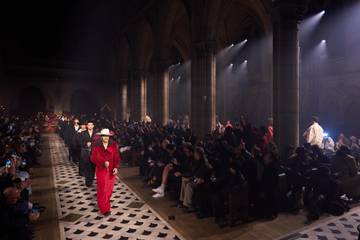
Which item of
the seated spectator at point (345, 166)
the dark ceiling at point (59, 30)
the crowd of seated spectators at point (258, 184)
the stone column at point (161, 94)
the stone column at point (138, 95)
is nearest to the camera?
the crowd of seated spectators at point (258, 184)

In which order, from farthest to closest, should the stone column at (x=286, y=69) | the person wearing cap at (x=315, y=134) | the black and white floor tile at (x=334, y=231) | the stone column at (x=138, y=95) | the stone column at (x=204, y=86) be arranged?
1. the stone column at (x=138, y=95)
2. the stone column at (x=204, y=86)
3. the person wearing cap at (x=315, y=134)
4. the stone column at (x=286, y=69)
5. the black and white floor tile at (x=334, y=231)

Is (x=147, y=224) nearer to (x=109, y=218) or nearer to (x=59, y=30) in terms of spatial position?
(x=109, y=218)

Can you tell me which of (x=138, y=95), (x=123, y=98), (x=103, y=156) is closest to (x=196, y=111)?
(x=103, y=156)

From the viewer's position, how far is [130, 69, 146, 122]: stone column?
23.6 metres

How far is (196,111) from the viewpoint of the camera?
13961 mm

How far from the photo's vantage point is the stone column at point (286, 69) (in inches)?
324

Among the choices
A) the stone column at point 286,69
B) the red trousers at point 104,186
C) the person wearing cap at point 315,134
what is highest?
the stone column at point 286,69

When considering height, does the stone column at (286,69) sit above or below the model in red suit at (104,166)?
above

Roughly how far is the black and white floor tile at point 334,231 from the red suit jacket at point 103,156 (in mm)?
3891

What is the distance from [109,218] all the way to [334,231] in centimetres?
465

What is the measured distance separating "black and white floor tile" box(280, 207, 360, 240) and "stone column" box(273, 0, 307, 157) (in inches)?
112

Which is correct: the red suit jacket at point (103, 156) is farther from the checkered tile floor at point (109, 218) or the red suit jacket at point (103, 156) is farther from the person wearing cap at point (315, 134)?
the person wearing cap at point (315, 134)

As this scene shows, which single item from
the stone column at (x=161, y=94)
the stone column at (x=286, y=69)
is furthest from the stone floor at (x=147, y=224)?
the stone column at (x=161, y=94)

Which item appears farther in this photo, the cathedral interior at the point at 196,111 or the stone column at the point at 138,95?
the stone column at the point at 138,95
